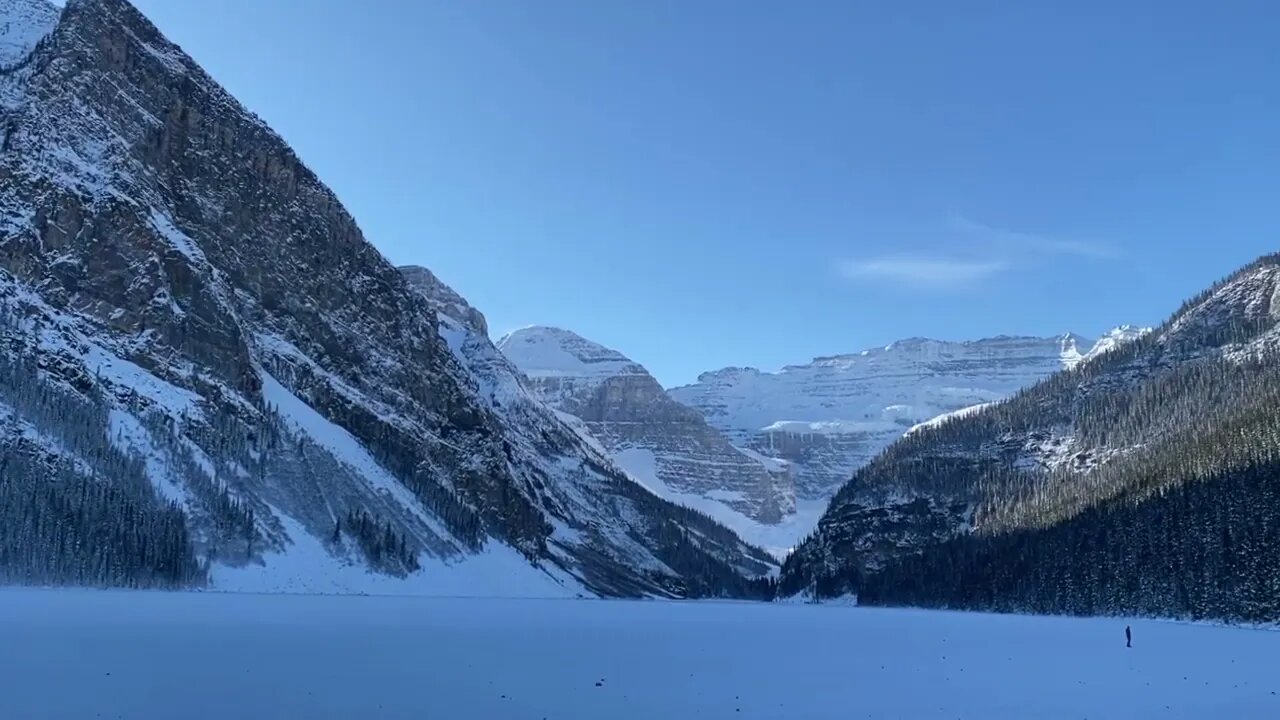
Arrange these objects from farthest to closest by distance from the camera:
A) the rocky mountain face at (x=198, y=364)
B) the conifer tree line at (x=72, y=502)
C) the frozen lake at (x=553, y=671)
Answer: the rocky mountain face at (x=198, y=364) → the conifer tree line at (x=72, y=502) → the frozen lake at (x=553, y=671)

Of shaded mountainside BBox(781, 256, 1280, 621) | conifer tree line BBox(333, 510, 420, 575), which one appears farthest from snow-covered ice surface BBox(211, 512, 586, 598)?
shaded mountainside BBox(781, 256, 1280, 621)

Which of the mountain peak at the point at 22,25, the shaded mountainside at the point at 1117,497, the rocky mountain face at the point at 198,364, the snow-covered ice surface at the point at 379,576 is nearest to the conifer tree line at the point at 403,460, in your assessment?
the rocky mountain face at the point at 198,364

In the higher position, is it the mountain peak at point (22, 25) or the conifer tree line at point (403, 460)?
the mountain peak at point (22, 25)

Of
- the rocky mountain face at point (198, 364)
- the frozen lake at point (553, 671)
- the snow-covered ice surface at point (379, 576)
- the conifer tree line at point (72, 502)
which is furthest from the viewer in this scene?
the snow-covered ice surface at point (379, 576)

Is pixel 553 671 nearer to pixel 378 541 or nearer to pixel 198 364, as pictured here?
pixel 378 541

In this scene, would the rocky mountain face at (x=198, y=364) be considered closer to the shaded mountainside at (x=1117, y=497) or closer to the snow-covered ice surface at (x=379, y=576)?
the snow-covered ice surface at (x=379, y=576)

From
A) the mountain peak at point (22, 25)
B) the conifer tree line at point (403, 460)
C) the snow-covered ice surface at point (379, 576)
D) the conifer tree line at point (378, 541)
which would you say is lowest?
the snow-covered ice surface at point (379, 576)
